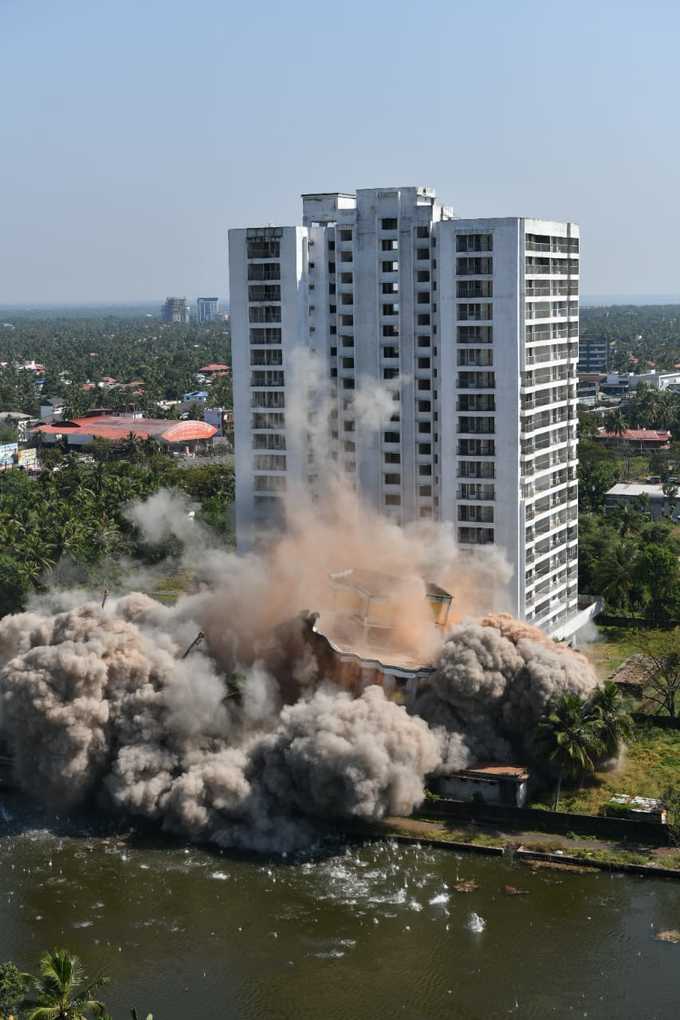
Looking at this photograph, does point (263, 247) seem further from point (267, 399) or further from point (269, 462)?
point (269, 462)

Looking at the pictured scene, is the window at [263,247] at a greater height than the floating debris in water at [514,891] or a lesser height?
greater

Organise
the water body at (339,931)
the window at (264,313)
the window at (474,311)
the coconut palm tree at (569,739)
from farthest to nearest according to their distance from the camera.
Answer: the window at (264,313), the window at (474,311), the coconut palm tree at (569,739), the water body at (339,931)

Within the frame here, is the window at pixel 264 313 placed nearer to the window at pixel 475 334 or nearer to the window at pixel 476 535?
the window at pixel 475 334

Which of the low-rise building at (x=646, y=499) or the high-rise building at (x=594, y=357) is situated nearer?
the low-rise building at (x=646, y=499)

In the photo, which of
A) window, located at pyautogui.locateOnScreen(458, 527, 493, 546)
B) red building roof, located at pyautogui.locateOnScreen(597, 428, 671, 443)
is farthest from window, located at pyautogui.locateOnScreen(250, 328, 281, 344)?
red building roof, located at pyautogui.locateOnScreen(597, 428, 671, 443)

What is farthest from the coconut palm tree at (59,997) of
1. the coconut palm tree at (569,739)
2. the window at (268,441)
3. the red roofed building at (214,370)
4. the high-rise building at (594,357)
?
the high-rise building at (594,357)

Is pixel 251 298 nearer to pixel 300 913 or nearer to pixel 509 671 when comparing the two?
pixel 509 671
